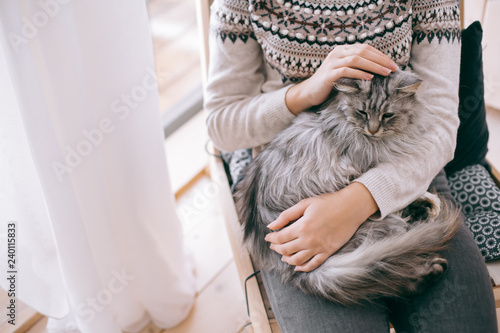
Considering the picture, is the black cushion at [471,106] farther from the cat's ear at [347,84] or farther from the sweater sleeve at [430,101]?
the cat's ear at [347,84]

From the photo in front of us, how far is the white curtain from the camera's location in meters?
0.81

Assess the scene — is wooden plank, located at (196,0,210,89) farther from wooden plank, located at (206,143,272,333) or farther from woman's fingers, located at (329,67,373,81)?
woman's fingers, located at (329,67,373,81)

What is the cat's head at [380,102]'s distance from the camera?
2.88 feet

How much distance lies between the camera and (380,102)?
2.89 feet

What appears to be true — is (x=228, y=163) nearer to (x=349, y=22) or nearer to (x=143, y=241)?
(x=143, y=241)

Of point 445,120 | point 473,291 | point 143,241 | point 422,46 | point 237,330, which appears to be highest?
point 422,46

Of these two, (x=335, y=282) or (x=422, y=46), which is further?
(x=422, y=46)

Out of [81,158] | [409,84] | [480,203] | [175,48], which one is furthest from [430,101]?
[175,48]

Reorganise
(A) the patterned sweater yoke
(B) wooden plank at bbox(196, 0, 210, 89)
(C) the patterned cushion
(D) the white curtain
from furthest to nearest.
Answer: (B) wooden plank at bbox(196, 0, 210, 89) < (C) the patterned cushion < (A) the patterned sweater yoke < (D) the white curtain

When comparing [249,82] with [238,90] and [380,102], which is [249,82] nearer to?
[238,90]

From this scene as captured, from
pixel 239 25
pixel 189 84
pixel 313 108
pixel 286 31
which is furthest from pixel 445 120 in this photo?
pixel 189 84

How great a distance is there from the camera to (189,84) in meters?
2.31

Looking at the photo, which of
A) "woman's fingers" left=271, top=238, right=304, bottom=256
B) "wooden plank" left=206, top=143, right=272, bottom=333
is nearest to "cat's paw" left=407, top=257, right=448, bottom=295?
"woman's fingers" left=271, top=238, right=304, bottom=256

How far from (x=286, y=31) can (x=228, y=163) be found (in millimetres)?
563
